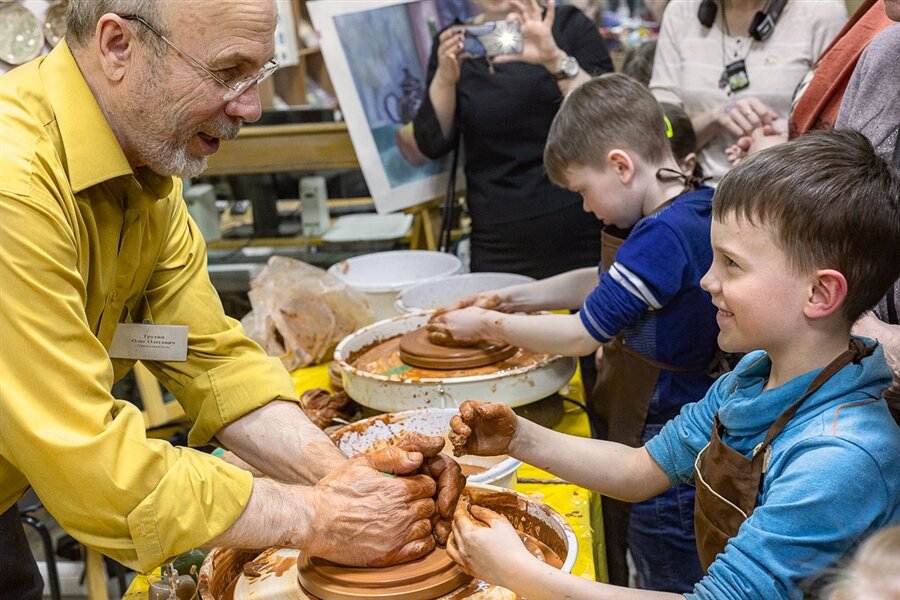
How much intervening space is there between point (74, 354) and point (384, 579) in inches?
24.7

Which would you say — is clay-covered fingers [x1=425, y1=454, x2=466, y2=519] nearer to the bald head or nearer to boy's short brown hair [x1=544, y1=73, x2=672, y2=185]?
the bald head

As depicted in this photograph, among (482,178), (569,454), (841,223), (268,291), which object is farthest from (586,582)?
(482,178)

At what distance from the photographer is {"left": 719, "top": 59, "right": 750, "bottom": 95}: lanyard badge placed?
305 cm

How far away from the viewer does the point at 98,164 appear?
150cm

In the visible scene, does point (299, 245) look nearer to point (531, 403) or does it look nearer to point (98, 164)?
point (531, 403)

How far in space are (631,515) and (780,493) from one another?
114 centimetres

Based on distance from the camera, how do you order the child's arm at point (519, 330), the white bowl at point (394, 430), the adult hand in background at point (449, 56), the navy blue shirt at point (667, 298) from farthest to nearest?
1. the adult hand in background at point (449, 56)
2. the child's arm at point (519, 330)
3. the navy blue shirt at point (667, 298)
4. the white bowl at point (394, 430)

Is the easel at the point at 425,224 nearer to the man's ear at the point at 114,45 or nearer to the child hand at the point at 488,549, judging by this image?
the man's ear at the point at 114,45

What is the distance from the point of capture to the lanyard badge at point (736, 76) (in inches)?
120

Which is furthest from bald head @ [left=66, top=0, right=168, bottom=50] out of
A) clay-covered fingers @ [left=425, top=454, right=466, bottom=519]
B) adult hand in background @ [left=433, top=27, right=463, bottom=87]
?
adult hand in background @ [left=433, top=27, right=463, bottom=87]

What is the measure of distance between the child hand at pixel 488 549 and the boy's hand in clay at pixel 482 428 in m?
0.22

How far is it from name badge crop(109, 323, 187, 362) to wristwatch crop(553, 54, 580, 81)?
1.99 metres

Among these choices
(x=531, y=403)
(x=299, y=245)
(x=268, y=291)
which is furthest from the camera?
(x=299, y=245)

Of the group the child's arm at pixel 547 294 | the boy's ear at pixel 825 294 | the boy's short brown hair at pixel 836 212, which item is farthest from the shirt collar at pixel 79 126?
the child's arm at pixel 547 294
